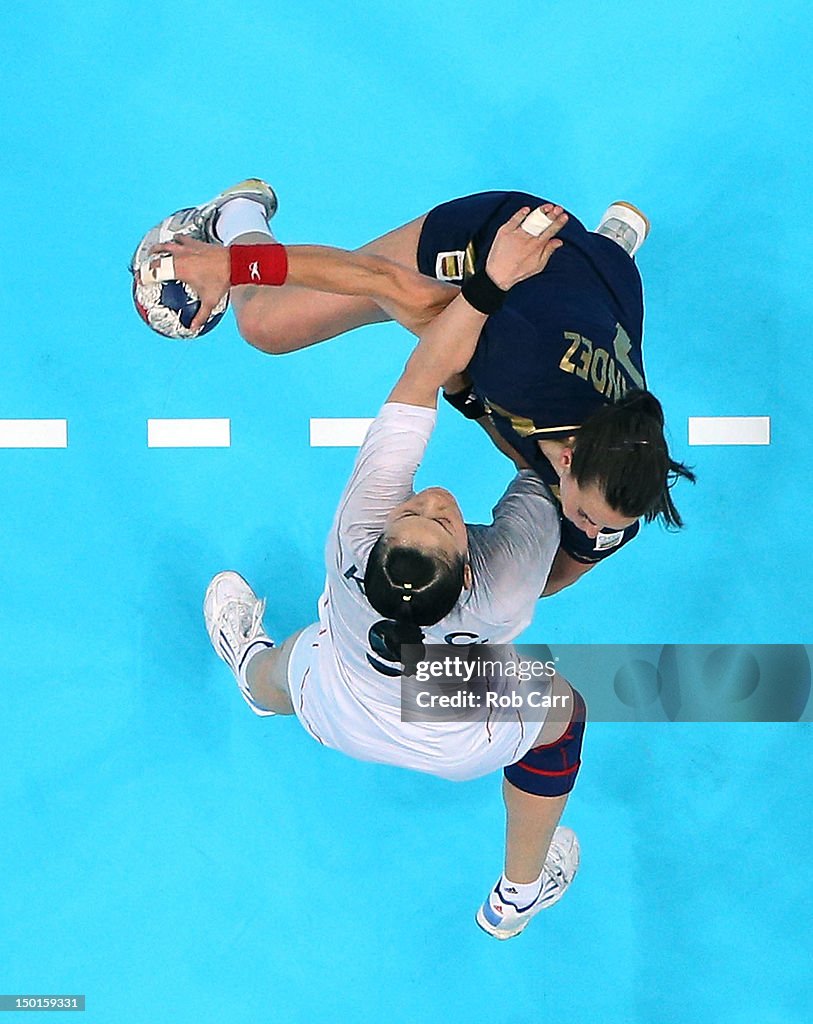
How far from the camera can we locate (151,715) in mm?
2953

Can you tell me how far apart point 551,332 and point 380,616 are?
2.20 ft

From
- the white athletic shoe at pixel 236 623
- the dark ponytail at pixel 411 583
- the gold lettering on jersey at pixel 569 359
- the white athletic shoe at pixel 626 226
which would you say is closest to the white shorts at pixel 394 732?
the dark ponytail at pixel 411 583

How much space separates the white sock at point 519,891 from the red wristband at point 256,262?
1667 mm

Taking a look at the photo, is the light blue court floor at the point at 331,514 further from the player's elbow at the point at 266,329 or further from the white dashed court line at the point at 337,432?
the player's elbow at the point at 266,329

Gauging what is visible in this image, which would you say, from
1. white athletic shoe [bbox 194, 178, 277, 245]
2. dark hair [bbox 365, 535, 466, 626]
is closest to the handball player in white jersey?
dark hair [bbox 365, 535, 466, 626]

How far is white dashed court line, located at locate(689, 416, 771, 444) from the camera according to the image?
116 inches

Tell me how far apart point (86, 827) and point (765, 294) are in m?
2.47

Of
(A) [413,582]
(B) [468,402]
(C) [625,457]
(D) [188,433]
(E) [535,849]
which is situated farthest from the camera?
(D) [188,433]

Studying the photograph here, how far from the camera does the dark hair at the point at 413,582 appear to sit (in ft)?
5.65

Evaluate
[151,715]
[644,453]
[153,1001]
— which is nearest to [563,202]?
[644,453]

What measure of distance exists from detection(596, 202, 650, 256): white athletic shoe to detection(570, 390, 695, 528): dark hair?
886 millimetres

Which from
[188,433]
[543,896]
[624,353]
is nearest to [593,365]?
[624,353]

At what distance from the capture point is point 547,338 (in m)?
2.06

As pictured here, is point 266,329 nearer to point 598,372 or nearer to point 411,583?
point 598,372
